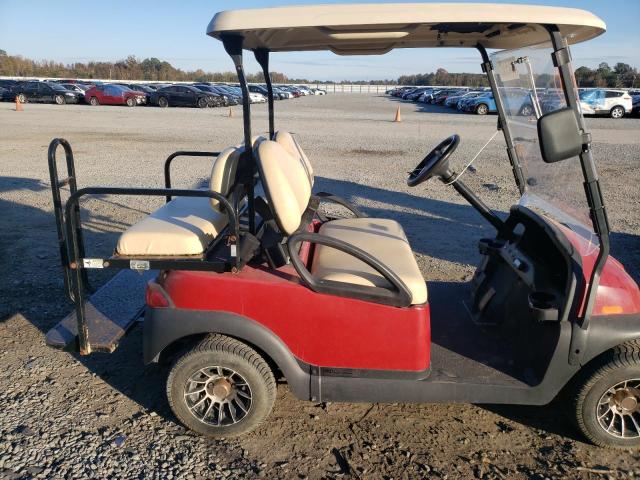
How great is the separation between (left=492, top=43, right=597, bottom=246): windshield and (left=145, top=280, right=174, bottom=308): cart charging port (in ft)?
6.27

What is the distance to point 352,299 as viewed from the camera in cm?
227

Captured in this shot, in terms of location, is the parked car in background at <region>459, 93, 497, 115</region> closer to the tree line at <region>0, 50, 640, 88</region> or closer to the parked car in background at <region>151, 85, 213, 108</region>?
the parked car in background at <region>151, 85, 213, 108</region>

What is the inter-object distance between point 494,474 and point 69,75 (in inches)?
2921

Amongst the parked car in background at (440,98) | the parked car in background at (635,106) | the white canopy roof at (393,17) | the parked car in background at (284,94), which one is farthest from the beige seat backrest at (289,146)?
the parked car in background at (284,94)

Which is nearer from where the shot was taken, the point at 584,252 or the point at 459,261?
the point at 584,252

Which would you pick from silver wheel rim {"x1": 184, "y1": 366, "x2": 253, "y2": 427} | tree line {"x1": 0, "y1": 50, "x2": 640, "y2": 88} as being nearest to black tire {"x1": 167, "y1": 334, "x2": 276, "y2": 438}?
silver wheel rim {"x1": 184, "y1": 366, "x2": 253, "y2": 427}

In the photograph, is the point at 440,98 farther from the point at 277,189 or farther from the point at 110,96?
the point at 277,189

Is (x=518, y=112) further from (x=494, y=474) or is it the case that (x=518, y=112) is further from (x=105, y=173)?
(x=105, y=173)

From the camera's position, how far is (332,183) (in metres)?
8.05

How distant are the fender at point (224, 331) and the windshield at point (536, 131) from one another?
1.44 meters

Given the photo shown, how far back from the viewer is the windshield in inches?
89.8

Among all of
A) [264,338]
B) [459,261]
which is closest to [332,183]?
[459,261]

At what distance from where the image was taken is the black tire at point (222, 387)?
2.37 metres

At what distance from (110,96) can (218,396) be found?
2870cm
